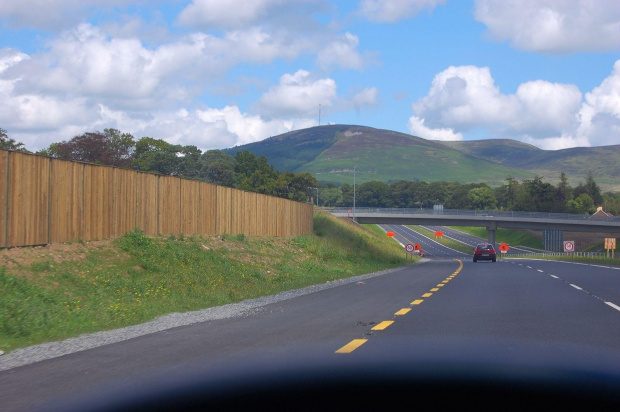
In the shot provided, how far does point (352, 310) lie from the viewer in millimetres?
15000

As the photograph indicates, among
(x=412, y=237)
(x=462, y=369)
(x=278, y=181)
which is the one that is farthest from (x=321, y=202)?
(x=462, y=369)

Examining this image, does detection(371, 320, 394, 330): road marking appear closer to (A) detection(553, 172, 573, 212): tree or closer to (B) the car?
(B) the car

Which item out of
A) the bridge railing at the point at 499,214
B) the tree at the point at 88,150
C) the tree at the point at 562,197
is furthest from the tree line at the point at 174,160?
the tree at the point at 562,197

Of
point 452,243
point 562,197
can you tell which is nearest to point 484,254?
point 452,243

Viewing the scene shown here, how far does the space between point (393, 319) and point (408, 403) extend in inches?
259

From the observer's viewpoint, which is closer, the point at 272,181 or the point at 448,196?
the point at 272,181

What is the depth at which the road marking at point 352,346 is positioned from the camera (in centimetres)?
943

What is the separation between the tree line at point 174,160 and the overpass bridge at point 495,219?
1851 centimetres

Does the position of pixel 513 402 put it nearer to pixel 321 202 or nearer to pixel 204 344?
pixel 204 344

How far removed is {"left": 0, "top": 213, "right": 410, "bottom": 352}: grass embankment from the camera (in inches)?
484

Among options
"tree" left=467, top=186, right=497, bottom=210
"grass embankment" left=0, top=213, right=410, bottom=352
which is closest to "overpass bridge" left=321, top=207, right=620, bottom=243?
"grass embankment" left=0, top=213, right=410, bottom=352

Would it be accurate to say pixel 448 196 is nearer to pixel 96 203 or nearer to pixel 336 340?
pixel 96 203

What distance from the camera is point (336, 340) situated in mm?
10414

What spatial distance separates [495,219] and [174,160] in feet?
144
